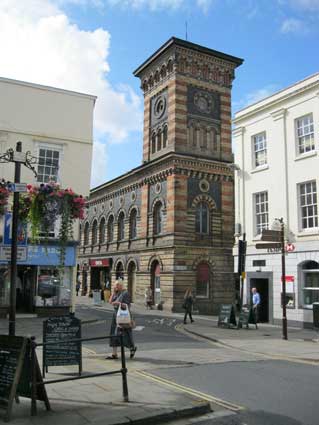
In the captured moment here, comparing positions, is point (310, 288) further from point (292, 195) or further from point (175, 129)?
point (175, 129)

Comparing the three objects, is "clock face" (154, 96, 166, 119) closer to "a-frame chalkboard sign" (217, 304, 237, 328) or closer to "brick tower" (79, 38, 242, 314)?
"brick tower" (79, 38, 242, 314)

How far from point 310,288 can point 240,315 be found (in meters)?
3.21

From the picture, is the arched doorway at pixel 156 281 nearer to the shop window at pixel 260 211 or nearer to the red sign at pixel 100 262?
the red sign at pixel 100 262

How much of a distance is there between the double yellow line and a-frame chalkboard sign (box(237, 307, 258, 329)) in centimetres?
1058

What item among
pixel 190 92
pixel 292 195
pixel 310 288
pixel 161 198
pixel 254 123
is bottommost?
pixel 310 288

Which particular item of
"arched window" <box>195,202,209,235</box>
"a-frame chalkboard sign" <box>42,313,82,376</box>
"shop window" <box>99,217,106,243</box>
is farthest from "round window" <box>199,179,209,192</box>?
"a-frame chalkboard sign" <box>42,313,82,376</box>

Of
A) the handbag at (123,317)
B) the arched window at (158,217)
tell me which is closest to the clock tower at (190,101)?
the arched window at (158,217)

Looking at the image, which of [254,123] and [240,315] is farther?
[254,123]

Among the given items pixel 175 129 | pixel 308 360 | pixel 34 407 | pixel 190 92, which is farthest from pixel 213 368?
pixel 190 92

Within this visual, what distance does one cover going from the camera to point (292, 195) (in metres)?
20.2

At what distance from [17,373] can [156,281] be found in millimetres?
27338

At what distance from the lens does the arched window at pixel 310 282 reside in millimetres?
18953

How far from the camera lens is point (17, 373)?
19.0ft

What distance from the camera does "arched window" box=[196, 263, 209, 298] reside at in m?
31.3
